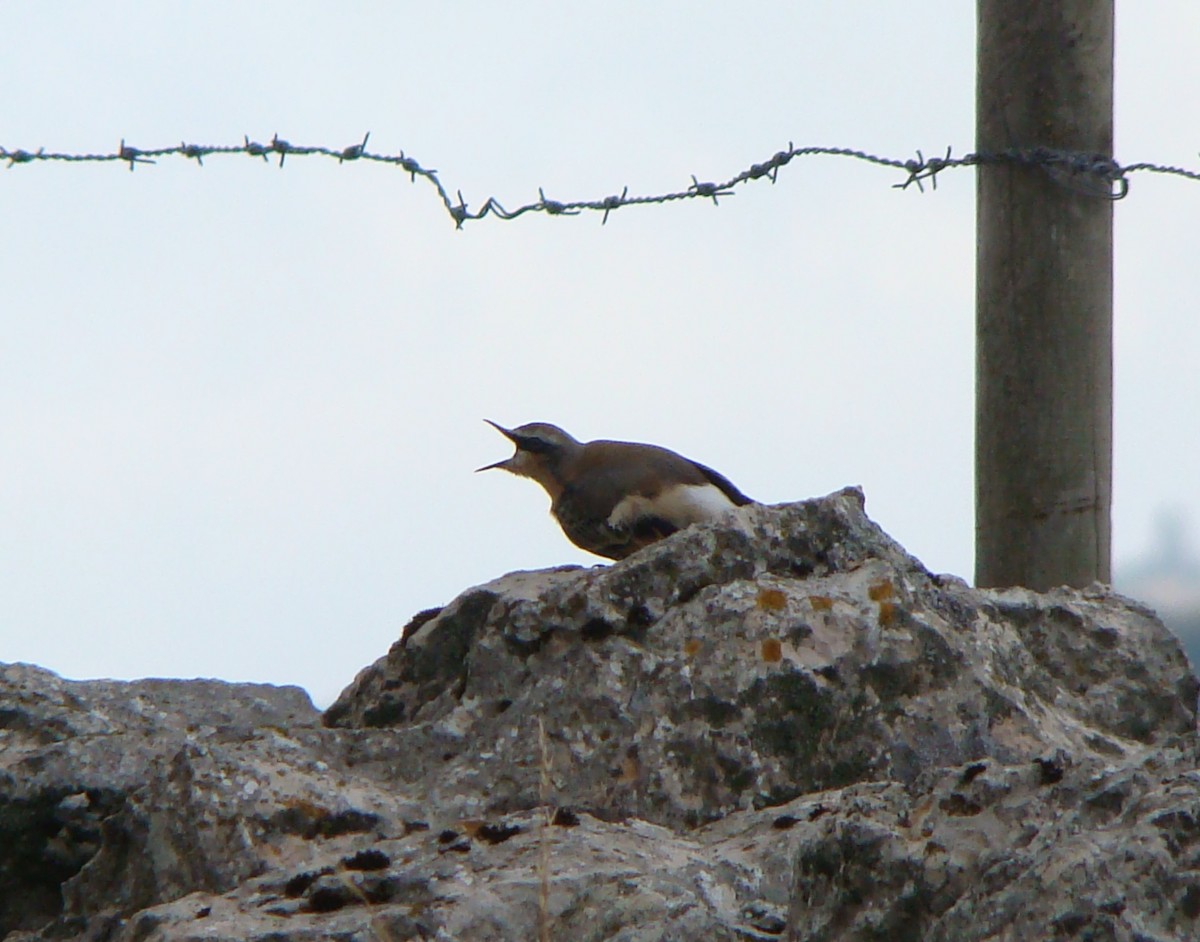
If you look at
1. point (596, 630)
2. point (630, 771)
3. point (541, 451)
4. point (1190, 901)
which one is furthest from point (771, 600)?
point (541, 451)

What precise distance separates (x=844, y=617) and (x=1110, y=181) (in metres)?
1.84

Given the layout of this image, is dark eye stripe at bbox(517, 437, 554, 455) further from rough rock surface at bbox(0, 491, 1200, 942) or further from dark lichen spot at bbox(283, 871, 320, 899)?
dark lichen spot at bbox(283, 871, 320, 899)

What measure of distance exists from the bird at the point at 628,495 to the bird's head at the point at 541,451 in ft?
0.04

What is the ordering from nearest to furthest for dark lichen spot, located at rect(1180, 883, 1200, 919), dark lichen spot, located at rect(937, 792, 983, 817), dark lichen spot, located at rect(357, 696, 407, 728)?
1. dark lichen spot, located at rect(1180, 883, 1200, 919)
2. dark lichen spot, located at rect(937, 792, 983, 817)
3. dark lichen spot, located at rect(357, 696, 407, 728)

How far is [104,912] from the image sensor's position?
10.9ft

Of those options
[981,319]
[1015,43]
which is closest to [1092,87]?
[1015,43]

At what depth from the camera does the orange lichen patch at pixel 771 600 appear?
11.9ft

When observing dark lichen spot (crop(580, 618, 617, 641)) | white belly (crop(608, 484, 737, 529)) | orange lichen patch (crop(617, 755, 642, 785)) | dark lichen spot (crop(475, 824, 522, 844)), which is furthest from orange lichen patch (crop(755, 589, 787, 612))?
white belly (crop(608, 484, 737, 529))

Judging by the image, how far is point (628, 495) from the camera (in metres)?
5.66

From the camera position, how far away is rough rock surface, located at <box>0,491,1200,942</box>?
8.34 ft

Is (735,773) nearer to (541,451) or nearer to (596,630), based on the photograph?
(596,630)

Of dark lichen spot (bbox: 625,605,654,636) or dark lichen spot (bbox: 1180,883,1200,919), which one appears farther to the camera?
dark lichen spot (bbox: 625,605,654,636)

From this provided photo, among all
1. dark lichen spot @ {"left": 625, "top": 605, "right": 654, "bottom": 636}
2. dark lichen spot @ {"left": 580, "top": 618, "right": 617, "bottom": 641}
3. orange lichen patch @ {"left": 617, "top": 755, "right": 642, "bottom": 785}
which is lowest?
orange lichen patch @ {"left": 617, "top": 755, "right": 642, "bottom": 785}

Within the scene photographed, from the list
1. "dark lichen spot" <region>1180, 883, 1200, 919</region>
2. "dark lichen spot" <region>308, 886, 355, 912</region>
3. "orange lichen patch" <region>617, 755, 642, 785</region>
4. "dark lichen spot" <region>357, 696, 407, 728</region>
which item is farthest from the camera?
"dark lichen spot" <region>357, 696, 407, 728</region>
